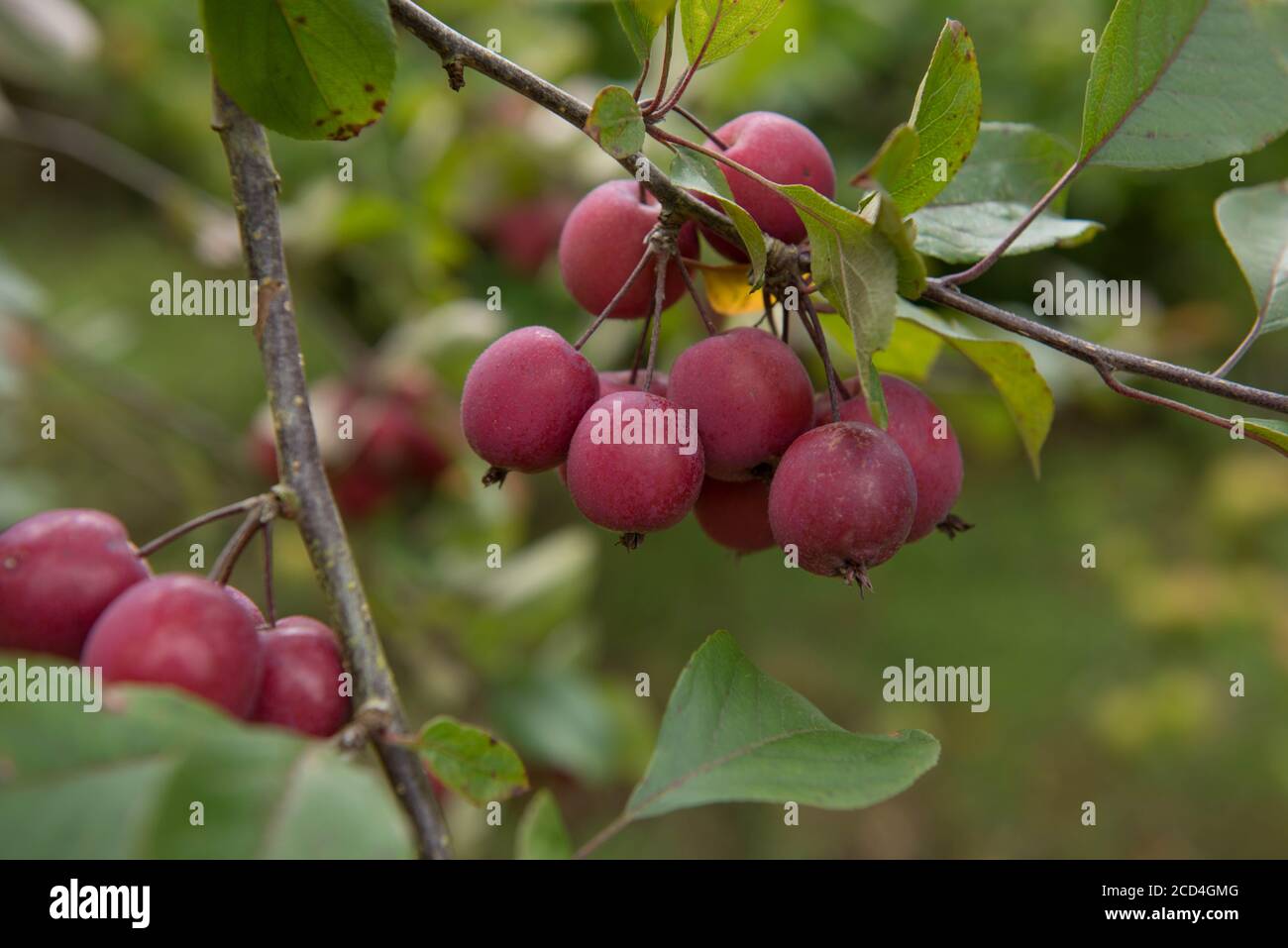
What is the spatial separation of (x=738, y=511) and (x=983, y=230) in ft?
0.72

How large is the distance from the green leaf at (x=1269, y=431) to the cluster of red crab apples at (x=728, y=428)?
133 millimetres

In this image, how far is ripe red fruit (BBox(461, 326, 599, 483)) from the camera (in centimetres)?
51

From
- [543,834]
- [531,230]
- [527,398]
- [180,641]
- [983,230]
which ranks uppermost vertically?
[531,230]

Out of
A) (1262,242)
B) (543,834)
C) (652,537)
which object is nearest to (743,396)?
(543,834)

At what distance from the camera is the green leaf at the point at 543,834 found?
50 cm

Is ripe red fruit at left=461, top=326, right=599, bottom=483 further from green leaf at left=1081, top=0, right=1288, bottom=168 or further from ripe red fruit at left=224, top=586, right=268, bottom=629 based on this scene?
green leaf at left=1081, top=0, right=1288, bottom=168

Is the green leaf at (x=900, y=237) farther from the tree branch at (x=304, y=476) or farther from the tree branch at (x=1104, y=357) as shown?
the tree branch at (x=304, y=476)

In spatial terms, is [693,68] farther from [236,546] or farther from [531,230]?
[531,230]

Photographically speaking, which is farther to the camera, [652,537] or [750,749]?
[652,537]

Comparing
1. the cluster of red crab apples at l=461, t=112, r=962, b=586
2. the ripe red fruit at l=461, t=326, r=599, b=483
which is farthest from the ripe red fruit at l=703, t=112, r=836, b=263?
the ripe red fruit at l=461, t=326, r=599, b=483

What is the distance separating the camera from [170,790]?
335mm

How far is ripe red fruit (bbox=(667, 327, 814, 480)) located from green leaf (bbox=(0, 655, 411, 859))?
0.76ft

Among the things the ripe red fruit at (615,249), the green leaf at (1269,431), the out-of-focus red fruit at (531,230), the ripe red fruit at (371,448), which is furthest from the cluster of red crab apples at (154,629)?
the out-of-focus red fruit at (531,230)
